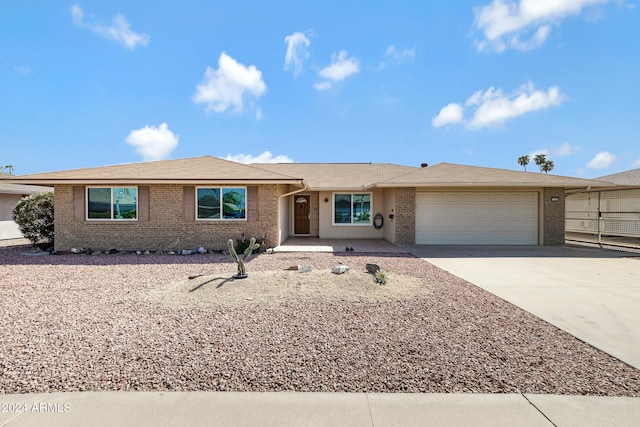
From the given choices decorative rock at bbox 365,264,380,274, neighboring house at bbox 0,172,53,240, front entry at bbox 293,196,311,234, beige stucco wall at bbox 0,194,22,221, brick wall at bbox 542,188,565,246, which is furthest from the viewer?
front entry at bbox 293,196,311,234

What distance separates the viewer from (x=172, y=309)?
17.0ft

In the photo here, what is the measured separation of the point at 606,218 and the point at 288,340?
1809 cm

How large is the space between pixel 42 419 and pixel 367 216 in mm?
14231

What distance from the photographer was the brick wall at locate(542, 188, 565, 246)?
13586 mm

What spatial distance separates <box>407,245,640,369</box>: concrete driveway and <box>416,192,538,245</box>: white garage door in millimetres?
943

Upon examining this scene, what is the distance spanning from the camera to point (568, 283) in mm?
7219

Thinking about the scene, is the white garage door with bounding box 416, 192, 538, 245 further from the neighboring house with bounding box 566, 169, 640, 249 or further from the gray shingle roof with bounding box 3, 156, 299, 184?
the gray shingle roof with bounding box 3, 156, 299, 184

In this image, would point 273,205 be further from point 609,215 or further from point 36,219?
point 609,215

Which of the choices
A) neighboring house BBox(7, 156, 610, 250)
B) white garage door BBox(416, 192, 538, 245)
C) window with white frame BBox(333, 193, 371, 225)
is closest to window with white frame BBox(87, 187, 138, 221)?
A: neighboring house BBox(7, 156, 610, 250)

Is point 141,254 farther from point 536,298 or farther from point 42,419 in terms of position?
point 536,298

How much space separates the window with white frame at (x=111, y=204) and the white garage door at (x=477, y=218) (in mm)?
11179

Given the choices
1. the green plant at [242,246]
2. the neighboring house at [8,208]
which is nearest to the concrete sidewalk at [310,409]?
the green plant at [242,246]

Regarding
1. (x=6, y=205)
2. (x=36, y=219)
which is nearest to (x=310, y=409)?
(x=36, y=219)

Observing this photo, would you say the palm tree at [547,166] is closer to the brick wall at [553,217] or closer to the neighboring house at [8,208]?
the brick wall at [553,217]
